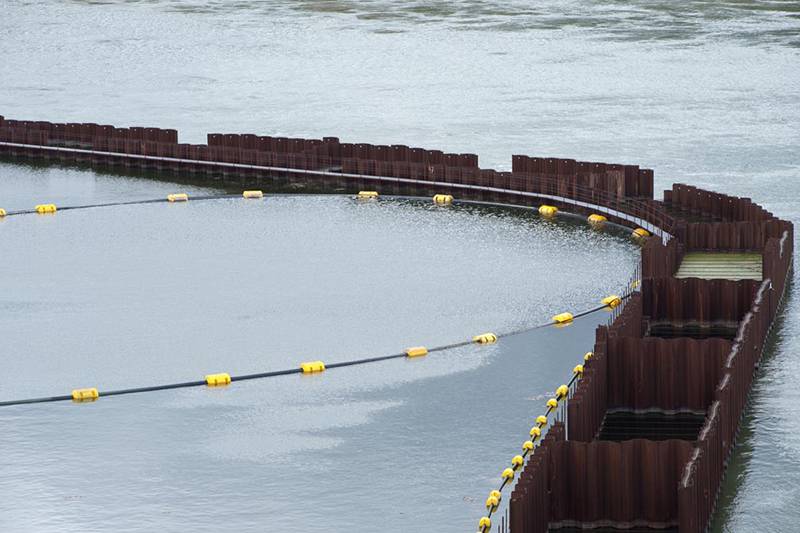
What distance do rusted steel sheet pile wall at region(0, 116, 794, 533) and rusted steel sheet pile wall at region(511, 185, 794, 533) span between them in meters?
0.05

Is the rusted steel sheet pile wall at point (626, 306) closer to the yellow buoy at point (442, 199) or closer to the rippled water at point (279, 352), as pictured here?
the yellow buoy at point (442, 199)

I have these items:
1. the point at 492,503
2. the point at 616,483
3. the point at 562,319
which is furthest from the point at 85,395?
the point at 616,483

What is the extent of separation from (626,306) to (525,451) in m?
13.2

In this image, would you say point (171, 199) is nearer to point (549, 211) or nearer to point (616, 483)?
point (549, 211)

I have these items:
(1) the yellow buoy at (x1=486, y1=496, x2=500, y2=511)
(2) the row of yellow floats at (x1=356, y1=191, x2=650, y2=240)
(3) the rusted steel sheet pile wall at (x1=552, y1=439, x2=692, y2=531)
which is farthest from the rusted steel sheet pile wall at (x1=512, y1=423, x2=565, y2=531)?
(2) the row of yellow floats at (x1=356, y1=191, x2=650, y2=240)

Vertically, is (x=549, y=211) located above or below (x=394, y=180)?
below

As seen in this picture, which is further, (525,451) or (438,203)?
(438,203)

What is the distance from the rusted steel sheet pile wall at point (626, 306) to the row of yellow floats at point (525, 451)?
168 cm

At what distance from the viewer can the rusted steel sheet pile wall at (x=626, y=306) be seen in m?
51.5

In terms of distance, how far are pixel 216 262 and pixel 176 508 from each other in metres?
39.3

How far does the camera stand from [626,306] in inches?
2776

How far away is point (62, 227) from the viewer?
10412 centimetres

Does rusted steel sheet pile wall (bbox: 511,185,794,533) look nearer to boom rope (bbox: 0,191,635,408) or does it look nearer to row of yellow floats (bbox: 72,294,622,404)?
boom rope (bbox: 0,191,635,408)

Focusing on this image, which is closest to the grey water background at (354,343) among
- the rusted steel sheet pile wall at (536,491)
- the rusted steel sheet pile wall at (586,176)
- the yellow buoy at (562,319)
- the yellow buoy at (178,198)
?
the yellow buoy at (562,319)
